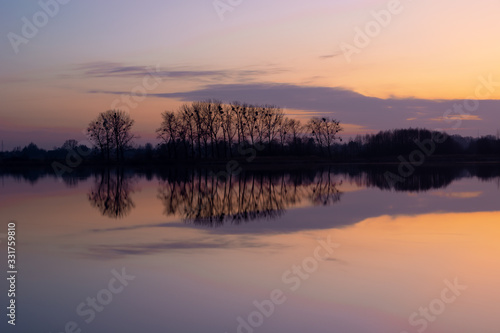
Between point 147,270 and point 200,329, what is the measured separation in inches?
132

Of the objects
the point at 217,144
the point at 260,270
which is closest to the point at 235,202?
the point at 260,270

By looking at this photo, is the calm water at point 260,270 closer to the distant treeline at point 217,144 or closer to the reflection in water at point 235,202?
the reflection in water at point 235,202

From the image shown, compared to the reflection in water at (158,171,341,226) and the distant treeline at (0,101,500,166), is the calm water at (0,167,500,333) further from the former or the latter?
the distant treeline at (0,101,500,166)

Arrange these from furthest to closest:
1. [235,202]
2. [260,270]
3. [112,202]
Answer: [112,202]
[235,202]
[260,270]

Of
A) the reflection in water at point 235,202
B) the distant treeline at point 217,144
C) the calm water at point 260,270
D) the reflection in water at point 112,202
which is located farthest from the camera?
the distant treeline at point 217,144

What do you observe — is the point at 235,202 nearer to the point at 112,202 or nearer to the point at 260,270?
the point at 112,202

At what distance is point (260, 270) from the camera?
33.3 ft

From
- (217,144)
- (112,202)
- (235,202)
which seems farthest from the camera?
(217,144)

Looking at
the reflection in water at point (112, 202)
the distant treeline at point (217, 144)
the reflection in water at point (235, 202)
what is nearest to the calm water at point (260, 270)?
the reflection in water at point (235, 202)

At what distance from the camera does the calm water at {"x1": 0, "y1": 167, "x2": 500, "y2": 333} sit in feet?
24.7

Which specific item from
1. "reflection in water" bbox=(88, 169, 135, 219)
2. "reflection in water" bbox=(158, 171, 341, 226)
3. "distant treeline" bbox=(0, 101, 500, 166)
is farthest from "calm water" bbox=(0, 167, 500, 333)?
"distant treeline" bbox=(0, 101, 500, 166)

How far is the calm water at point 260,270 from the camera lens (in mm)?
7520

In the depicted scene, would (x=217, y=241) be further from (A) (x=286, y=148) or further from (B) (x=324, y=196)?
(A) (x=286, y=148)

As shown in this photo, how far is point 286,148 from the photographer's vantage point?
307 feet
